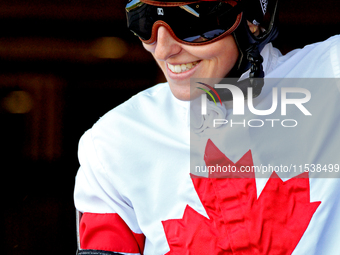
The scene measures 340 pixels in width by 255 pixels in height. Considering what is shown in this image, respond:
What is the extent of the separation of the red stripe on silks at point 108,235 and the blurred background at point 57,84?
4.46 ft

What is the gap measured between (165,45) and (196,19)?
0.30ft

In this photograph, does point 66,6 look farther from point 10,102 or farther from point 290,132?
point 290,132

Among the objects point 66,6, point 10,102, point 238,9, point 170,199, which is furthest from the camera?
point 10,102

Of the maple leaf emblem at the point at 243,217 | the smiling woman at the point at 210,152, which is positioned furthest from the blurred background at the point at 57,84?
the maple leaf emblem at the point at 243,217

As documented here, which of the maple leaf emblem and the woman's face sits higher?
the woman's face

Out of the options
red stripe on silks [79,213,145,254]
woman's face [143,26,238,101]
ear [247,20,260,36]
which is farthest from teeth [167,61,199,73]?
red stripe on silks [79,213,145,254]

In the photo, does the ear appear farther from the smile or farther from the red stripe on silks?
the red stripe on silks

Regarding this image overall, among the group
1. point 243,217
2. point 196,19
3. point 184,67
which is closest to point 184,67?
point 184,67

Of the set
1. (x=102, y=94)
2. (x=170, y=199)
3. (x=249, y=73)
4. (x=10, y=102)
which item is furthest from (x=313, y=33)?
(x=10, y=102)

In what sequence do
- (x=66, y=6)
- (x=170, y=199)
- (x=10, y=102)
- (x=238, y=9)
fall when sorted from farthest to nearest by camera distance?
A: (x=10, y=102)
(x=66, y=6)
(x=170, y=199)
(x=238, y=9)

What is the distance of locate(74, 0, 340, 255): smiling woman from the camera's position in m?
0.85

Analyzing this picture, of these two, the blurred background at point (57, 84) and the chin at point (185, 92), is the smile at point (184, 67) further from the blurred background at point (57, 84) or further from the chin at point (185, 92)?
the blurred background at point (57, 84)

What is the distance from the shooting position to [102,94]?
7.78ft

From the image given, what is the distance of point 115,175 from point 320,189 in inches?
20.6
